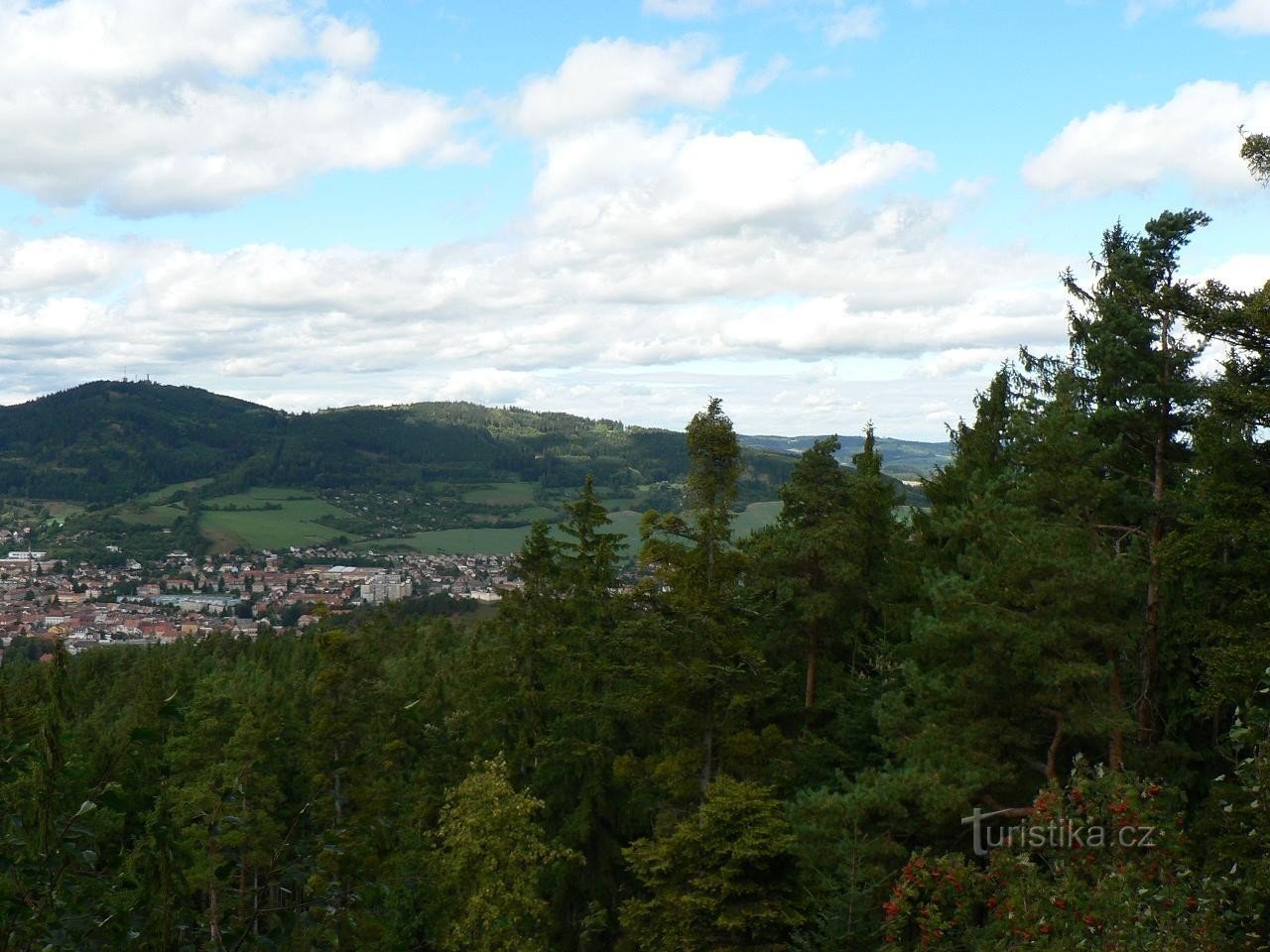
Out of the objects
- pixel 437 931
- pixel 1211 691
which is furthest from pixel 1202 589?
pixel 437 931

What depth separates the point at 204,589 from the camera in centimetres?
14712

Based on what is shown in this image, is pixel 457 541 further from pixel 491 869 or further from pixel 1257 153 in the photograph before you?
pixel 1257 153

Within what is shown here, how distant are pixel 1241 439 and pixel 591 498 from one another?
A: 57.6ft

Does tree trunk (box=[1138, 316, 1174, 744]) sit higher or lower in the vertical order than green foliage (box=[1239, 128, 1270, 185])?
lower

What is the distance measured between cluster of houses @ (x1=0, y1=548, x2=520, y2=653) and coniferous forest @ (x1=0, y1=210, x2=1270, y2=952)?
256 ft

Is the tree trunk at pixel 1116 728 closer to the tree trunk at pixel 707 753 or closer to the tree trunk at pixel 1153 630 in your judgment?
the tree trunk at pixel 1153 630

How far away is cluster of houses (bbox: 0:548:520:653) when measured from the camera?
374ft

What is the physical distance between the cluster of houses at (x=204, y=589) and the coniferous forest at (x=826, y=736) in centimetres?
7794

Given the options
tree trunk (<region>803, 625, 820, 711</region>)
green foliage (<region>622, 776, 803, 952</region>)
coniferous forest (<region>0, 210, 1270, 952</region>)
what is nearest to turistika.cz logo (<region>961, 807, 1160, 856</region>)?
coniferous forest (<region>0, 210, 1270, 952</region>)

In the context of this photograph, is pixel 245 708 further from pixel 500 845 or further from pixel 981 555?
pixel 981 555

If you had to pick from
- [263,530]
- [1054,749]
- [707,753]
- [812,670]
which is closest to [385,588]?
[263,530]

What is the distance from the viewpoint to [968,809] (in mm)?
15875

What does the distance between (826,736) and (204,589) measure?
14211 cm

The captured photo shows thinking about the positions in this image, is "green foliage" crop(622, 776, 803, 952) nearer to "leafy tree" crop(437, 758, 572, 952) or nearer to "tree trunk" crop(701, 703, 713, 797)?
"tree trunk" crop(701, 703, 713, 797)
